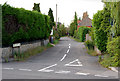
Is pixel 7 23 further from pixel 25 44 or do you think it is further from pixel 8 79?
pixel 8 79

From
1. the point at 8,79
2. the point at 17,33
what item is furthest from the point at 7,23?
the point at 8,79

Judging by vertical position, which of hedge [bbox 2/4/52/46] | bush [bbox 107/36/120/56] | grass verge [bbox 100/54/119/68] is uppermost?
hedge [bbox 2/4/52/46]

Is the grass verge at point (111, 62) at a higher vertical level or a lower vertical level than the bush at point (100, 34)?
lower

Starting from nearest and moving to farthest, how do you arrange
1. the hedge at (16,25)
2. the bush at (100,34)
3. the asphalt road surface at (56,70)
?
the asphalt road surface at (56,70) → the hedge at (16,25) → the bush at (100,34)

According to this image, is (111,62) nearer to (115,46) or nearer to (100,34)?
(115,46)

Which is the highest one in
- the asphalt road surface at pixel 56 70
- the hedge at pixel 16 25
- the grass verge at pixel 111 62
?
the hedge at pixel 16 25

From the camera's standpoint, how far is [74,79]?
8352 mm

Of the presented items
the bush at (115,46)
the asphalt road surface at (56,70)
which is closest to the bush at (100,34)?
the asphalt road surface at (56,70)

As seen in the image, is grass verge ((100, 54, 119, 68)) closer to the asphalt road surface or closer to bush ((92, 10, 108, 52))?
the asphalt road surface

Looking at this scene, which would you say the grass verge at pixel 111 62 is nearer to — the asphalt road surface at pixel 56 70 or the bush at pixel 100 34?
the asphalt road surface at pixel 56 70

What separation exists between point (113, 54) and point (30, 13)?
10.5 metres

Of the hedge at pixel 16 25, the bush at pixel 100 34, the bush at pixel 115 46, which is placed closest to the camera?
the bush at pixel 115 46

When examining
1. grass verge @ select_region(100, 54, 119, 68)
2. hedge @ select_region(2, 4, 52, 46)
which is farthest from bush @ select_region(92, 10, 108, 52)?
hedge @ select_region(2, 4, 52, 46)

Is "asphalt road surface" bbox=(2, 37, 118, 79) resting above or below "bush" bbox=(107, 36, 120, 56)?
below
